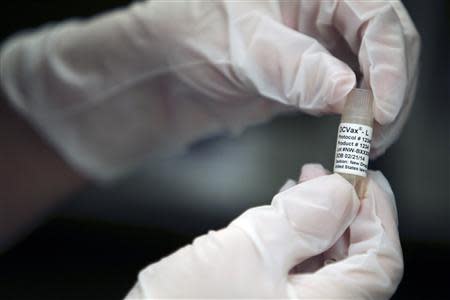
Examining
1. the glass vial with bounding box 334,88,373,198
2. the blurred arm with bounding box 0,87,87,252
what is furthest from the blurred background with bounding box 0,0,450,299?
the glass vial with bounding box 334,88,373,198

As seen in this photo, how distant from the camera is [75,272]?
1092 millimetres

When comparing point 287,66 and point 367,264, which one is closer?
point 367,264

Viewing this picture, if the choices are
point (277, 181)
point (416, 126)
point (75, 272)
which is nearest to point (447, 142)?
point (416, 126)

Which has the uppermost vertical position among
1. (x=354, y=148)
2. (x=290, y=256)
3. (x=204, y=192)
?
(x=354, y=148)

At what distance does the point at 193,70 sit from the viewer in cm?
97

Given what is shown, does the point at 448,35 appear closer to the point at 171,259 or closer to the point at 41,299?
the point at 171,259

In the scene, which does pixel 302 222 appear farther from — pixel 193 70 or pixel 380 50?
pixel 193 70

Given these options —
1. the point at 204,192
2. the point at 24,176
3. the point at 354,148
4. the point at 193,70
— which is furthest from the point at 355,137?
the point at 24,176

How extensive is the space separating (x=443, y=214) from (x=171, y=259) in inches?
29.1

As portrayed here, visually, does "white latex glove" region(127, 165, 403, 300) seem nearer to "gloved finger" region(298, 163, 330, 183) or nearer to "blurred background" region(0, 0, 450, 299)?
"gloved finger" region(298, 163, 330, 183)

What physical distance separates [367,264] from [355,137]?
0.51ft

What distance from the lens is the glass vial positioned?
0.65 metres

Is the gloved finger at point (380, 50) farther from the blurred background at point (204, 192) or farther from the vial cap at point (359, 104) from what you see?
the blurred background at point (204, 192)

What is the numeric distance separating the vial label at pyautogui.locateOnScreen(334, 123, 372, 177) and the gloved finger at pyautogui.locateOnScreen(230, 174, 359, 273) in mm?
20
